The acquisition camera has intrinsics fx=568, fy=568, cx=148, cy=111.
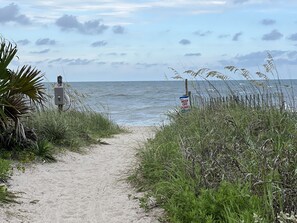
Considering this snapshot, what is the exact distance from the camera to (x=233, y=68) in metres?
9.16

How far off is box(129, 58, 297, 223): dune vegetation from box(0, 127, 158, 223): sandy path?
0.34 meters

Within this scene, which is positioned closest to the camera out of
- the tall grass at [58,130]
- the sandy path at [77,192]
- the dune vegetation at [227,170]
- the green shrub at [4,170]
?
the dune vegetation at [227,170]

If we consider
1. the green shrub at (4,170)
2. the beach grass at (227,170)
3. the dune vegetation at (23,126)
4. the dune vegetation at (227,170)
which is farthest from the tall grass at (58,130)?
the beach grass at (227,170)

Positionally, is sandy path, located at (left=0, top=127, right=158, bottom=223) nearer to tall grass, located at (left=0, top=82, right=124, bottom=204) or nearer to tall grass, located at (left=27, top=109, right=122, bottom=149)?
tall grass, located at (left=0, top=82, right=124, bottom=204)

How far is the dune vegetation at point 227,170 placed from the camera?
5.20 metres

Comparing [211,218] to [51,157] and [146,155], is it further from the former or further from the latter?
[51,157]

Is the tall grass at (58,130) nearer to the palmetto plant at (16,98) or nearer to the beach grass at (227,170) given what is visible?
the palmetto plant at (16,98)

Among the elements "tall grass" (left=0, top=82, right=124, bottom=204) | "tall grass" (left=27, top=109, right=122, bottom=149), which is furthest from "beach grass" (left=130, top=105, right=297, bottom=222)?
"tall grass" (left=27, top=109, right=122, bottom=149)

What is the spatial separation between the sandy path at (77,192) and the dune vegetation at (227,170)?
13.3 inches

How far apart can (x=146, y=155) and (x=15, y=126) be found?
8.70 ft

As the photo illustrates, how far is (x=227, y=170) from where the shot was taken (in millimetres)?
6160

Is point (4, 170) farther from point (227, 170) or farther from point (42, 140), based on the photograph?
point (227, 170)

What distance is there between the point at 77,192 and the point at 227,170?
254 cm

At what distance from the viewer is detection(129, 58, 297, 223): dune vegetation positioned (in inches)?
205
